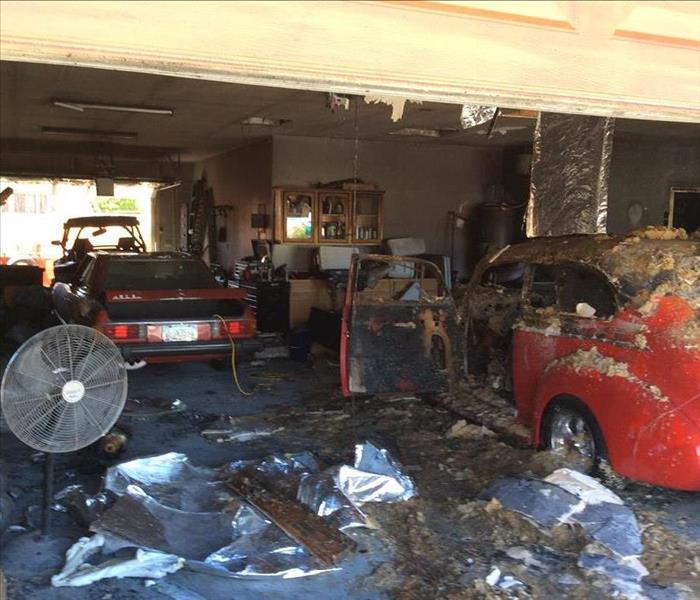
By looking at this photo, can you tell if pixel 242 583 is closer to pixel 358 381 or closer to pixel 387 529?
pixel 387 529

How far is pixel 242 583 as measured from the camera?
11.1 ft

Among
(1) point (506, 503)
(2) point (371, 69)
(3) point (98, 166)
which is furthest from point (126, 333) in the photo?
(3) point (98, 166)

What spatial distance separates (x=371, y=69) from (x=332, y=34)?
5.5 inches

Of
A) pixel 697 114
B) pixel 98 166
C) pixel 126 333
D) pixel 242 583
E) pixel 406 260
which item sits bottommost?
pixel 242 583

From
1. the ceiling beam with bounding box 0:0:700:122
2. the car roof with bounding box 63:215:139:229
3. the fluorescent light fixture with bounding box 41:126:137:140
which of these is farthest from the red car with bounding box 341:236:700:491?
the fluorescent light fixture with bounding box 41:126:137:140

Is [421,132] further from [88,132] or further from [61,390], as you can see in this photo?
[61,390]

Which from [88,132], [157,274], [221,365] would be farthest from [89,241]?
[221,365]

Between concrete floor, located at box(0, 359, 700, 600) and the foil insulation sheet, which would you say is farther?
concrete floor, located at box(0, 359, 700, 600)

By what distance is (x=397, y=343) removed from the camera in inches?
241

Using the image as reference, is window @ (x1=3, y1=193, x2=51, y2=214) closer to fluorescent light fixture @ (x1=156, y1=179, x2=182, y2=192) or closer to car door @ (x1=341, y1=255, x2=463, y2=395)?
fluorescent light fixture @ (x1=156, y1=179, x2=182, y2=192)

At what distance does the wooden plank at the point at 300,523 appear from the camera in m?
3.60

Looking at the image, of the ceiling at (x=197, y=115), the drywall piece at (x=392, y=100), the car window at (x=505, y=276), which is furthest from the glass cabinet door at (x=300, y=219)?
the drywall piece at (x=392, y=100)

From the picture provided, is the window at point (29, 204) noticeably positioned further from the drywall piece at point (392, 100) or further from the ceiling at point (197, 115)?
the drywall piece at point (392, 100)

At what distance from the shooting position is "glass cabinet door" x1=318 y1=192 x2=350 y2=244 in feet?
34.6
